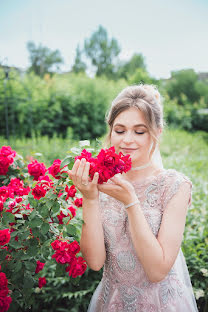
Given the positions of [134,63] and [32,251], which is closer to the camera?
[32,251]

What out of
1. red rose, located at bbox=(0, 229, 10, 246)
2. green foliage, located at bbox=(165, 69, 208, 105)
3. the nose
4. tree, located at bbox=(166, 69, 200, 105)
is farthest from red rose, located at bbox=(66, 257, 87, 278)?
tree, located at bbox=(166, 69, 200, 105)

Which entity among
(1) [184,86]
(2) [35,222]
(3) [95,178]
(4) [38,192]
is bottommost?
(2) [35,222]

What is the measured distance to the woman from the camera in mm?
1272

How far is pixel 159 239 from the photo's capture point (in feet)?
4.18

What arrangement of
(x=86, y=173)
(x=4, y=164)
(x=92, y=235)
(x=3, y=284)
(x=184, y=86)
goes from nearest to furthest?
1. (x=86, y=173)
2. (x=3, y=284)
3. (x=92, y=235)
4. (x=4, y=164)
5. (x=184, y=86)

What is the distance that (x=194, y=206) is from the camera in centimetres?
343

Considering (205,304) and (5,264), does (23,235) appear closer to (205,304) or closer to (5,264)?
(5,264)

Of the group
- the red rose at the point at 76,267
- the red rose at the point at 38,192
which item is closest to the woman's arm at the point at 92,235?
the red rose at the point at 76,267

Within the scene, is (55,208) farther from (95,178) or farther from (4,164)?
(4,164)

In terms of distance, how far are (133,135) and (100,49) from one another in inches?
1333

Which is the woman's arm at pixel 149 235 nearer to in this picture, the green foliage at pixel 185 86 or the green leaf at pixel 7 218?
the green leaf at pixel 7 218

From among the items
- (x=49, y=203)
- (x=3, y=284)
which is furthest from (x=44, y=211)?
(x=3, y=284)

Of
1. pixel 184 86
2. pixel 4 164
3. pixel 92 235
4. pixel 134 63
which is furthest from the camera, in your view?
pixel 134 63

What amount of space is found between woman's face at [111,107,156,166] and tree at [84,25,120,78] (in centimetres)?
3198
